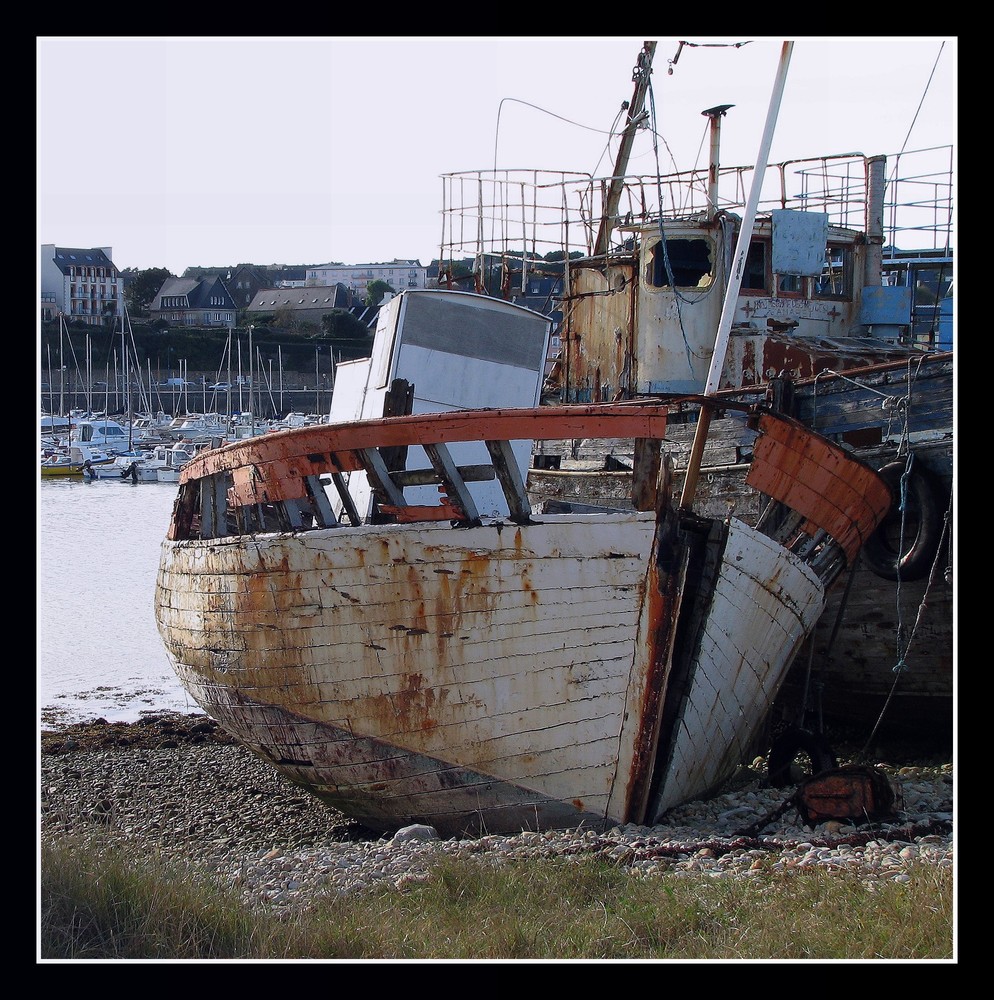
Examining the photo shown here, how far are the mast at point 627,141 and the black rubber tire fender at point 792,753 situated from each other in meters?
7.80

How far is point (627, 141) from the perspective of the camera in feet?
50.3

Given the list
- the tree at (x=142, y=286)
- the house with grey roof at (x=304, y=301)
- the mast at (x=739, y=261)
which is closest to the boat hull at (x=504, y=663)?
the mast at (x=739, y=261)

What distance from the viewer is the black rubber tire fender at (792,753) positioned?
318 inches

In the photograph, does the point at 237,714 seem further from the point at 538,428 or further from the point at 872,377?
the point at 872,377

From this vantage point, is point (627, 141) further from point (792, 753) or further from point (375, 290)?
point (375, 290)

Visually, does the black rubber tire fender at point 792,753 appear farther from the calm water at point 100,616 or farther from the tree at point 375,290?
the tree at point 375,290

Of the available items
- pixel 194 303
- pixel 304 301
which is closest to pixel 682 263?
pixel 304 301

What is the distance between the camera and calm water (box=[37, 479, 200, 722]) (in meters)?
14.8

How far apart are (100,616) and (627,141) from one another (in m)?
12.8

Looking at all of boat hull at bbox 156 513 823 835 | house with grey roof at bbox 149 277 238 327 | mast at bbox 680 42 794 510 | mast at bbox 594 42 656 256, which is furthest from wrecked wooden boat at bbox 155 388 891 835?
house with grey roof at bbox 149 277 238 327

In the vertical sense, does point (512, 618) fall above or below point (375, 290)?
below

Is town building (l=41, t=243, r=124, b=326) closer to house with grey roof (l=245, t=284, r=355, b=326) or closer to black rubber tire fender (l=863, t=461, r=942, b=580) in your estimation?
house with grey roof (l=245, t=284, r=355, b=326)

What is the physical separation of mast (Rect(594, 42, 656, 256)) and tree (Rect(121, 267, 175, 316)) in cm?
3036

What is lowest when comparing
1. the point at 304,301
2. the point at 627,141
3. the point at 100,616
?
the point at 100,616
